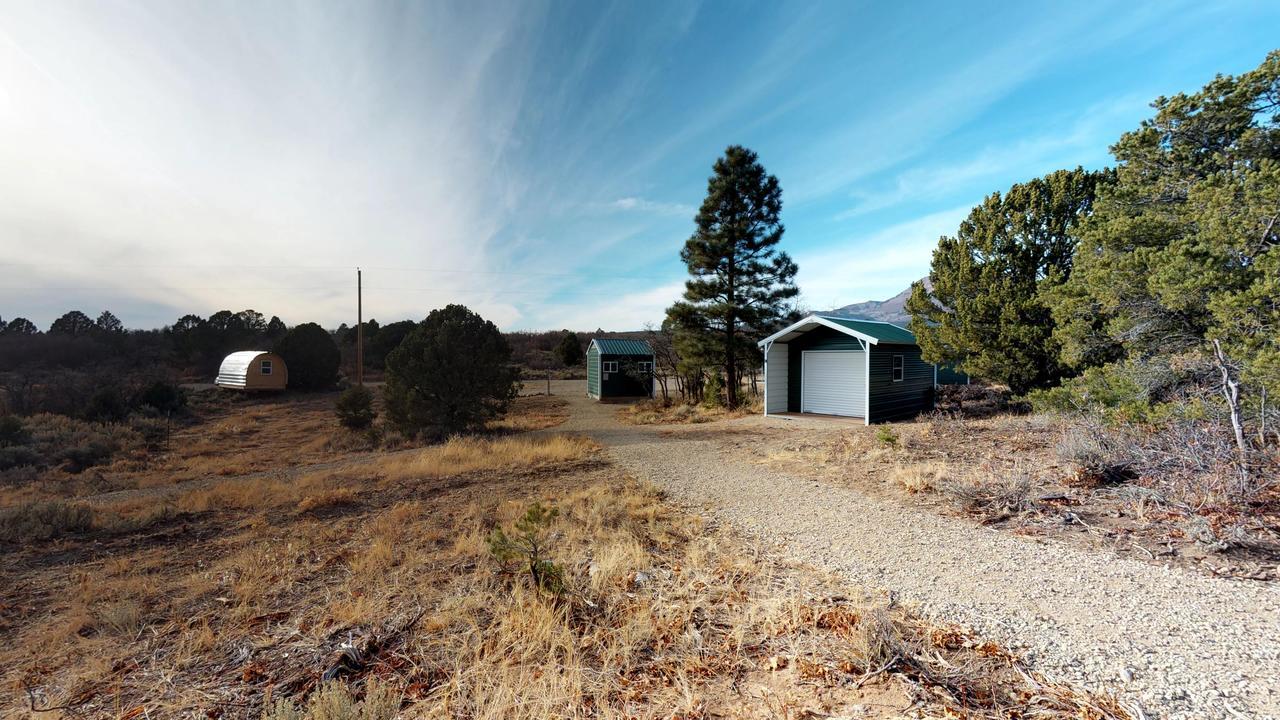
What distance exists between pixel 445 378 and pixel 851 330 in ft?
38.4

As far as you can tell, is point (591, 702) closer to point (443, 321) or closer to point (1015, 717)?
point (1015, 717)

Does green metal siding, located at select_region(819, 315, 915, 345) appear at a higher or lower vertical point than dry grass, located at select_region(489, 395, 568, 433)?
higher

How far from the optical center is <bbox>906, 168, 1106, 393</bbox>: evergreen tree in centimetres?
1142

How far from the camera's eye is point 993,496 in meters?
5.63

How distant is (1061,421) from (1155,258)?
10.6 ft

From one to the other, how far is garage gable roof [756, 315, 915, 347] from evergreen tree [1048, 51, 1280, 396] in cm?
485

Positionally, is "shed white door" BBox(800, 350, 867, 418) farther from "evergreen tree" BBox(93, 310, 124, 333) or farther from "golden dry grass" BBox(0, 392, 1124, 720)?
"evergreen tree" BBox(93, 310, 124, 333)

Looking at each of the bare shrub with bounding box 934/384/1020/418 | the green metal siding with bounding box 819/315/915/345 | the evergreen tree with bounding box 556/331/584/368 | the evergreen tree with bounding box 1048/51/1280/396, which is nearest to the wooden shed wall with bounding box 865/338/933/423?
the green metal siding with bounding box 819/315/915/345

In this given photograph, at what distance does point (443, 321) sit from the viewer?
14.7 m

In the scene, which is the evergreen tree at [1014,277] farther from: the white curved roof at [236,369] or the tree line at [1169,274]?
the white curved roof at [236,369]

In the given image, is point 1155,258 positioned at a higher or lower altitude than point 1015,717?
higher

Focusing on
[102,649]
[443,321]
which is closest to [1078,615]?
[102,649]

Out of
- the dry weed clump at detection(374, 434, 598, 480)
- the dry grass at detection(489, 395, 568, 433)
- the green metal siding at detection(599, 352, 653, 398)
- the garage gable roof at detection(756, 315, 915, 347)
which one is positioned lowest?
the dry weed clump at detection(374, 434, 598, 480)

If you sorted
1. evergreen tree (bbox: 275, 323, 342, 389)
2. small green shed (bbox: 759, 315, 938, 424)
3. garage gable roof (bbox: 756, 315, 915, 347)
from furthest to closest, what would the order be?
evergreen tree (bbox: 275, 323, 342, 389)
small green shed (bbox: 759, 315, 938, 424)
garage gable roof (bbox: 756, 315, 915, 347)
